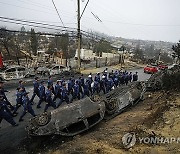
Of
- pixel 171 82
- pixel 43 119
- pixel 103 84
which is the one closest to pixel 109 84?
pixel 103 84

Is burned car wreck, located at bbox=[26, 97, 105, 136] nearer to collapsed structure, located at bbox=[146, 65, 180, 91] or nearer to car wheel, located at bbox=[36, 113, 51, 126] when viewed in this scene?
car wheel, located at bbox=[36, 113, 51, 126]

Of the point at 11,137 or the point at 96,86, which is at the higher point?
the point at 96,86

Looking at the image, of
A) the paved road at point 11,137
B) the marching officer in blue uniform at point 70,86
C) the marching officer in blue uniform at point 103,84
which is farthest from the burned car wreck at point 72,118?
the marching officer in blue uniform at point 103,84

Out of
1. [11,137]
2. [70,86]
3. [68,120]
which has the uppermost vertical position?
[70,86]

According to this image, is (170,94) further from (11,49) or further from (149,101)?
(11,49)

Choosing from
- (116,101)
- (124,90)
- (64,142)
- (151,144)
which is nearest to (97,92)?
(124,90)

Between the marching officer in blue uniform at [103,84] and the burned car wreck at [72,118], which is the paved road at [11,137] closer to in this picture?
the burned car wreck at [72,118]

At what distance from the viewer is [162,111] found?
1065 centimetres

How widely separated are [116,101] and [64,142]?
4184 mm

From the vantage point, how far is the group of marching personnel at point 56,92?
1024cm

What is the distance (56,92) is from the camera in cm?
1268

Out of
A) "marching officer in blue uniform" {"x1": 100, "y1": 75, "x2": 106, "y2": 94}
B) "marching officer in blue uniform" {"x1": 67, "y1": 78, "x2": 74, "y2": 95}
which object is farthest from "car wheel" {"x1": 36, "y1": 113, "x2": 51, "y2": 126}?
"marching officer in blue uniform" {"x1": 100, "y1": 75, "x2": 106, "y2": 94}

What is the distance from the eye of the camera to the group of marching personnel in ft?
33.6

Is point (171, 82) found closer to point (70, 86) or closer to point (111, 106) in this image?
point (111, 106)
